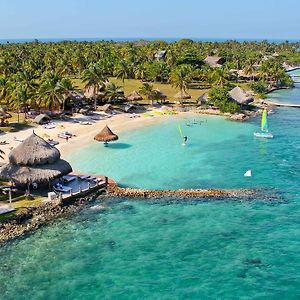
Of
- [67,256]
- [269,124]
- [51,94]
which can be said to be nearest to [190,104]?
[269,124]

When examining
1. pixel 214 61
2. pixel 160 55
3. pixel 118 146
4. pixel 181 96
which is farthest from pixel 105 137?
pixel 214 61

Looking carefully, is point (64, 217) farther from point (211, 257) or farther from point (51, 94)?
point (51, 94)

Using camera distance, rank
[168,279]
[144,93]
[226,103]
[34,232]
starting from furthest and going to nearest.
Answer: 1. [144,93]
2. [226,103]
3. [34,232]
4. [168,279]

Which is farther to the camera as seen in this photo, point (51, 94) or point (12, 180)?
point (51, 94)

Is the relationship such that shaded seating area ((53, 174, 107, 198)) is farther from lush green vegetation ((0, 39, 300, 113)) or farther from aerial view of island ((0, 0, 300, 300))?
lush green vegetation ((0, 39, 300, 113))

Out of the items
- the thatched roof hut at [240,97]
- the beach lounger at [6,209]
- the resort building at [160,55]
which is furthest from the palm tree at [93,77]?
the resort building at [160,55]

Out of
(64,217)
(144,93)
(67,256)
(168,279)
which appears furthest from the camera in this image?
(144,93)

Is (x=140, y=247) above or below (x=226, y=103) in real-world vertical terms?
below
